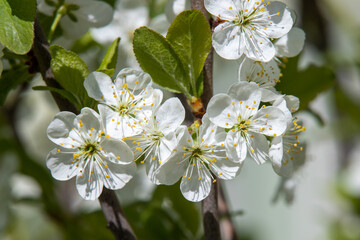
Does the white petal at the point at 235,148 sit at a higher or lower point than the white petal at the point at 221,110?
lower

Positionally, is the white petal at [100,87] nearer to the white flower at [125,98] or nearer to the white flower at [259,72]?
the white flower at [125,98]

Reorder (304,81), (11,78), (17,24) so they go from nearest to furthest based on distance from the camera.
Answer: (17,24) → (11,78) → (304,81)

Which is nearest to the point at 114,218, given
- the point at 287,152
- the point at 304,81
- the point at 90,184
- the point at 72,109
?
the point at 90,184

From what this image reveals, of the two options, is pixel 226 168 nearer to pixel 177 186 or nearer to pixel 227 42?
pixel 227 42

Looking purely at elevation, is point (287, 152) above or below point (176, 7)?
below

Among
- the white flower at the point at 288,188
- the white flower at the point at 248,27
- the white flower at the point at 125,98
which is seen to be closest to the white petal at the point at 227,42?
the white flower at the point at 248,27
